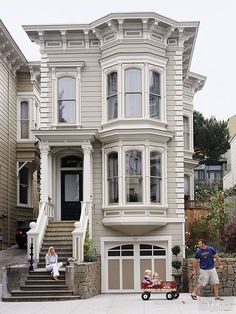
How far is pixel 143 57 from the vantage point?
82.3 ft

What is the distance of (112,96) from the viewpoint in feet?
83.5

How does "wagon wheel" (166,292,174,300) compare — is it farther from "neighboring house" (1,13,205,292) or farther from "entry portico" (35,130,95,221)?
"entry portico" (35,130,95,221)

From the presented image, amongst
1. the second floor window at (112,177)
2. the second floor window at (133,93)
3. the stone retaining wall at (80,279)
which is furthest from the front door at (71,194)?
the stone retaining wall at (80,279)

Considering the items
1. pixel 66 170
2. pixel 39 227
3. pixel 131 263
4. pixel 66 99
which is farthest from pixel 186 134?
pixel 39 227

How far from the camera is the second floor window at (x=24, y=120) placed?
34562 mm

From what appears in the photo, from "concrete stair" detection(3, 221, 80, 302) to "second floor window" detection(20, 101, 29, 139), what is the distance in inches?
455

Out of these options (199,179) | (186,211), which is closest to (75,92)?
(186,211)

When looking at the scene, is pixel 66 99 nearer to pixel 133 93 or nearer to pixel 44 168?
pixel 133 93

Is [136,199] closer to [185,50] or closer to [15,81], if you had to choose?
[185,50]

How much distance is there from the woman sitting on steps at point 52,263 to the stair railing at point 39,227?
1.47 meters

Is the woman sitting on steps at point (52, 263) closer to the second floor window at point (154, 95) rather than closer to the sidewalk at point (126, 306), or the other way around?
the sidewalk at point (126, 306)

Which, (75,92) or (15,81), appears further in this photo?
(15,81)

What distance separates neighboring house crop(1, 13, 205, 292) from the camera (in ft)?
81.2

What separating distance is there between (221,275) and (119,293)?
16.6 ft
